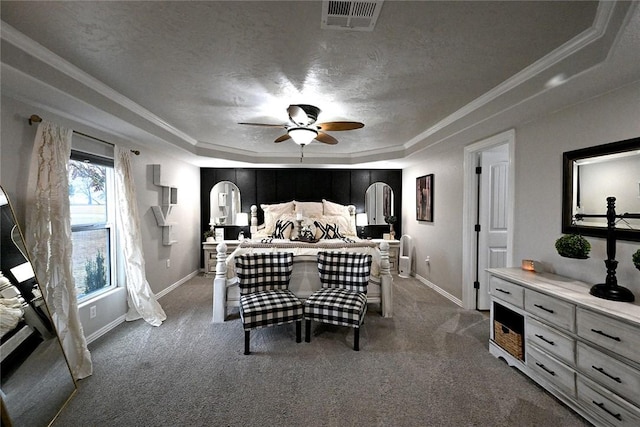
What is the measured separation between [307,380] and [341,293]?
3.18ft

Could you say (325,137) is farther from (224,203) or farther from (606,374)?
(224,203)

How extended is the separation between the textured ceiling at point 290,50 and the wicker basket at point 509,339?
2.12 m

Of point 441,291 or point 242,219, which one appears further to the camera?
point 242,219

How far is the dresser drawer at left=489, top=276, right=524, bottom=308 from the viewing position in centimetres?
237

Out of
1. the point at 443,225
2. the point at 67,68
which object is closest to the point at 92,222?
the point at 67,68

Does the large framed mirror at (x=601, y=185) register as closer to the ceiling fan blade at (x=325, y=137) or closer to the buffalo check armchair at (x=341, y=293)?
the buffalo check armchair at (x=341, y=293)

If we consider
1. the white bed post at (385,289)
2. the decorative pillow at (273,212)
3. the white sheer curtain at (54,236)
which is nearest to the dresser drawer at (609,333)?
the white bed post at (385,289)

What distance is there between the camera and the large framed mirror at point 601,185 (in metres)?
1.95

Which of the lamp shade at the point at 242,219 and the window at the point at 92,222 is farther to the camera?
the lamp shade at the point at 242,219

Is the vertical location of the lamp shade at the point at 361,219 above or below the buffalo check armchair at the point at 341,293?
above

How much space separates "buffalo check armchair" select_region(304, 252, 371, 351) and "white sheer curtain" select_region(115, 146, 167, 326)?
1.94 m

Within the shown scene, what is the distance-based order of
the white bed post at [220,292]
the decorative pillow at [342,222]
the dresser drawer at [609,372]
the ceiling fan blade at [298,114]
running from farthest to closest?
1. the decorative pillow at [342,222]
2. the white bed post at [220,292]
3. the ceiling fan blade at [298,114]
4. the dresser drawer at [609,372]

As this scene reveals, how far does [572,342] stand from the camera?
1.92m

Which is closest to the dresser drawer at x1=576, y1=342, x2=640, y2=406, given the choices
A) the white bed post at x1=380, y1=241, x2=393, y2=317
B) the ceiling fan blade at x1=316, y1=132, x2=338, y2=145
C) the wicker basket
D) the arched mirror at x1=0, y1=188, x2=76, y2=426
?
the wicker basket
